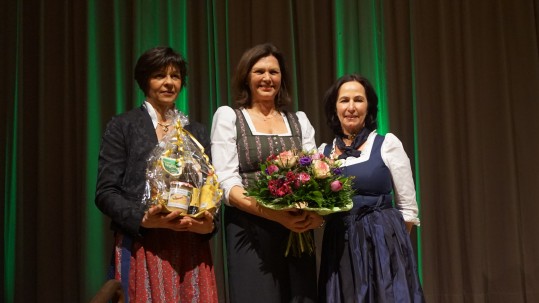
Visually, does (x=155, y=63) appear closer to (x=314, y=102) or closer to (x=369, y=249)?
(x=369, y=249)

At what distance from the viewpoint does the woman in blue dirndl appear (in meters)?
2.48

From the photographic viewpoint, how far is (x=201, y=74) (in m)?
3.91

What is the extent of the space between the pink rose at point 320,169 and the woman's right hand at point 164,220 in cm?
52

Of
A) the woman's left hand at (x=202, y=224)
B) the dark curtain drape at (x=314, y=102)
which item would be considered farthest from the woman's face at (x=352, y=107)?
the dark curtain drape at (x=314, y=102)

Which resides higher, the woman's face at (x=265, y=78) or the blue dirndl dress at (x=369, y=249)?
the woman's face at (x=265, y=78)

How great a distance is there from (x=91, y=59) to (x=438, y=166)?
245 centimetres

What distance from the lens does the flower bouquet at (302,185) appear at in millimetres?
2229

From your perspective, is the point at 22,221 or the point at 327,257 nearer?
the point at 327,257

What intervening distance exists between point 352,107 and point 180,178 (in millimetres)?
986

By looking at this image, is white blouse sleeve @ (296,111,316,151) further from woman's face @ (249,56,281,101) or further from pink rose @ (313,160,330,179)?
pink rose @ (313,160,330,179)

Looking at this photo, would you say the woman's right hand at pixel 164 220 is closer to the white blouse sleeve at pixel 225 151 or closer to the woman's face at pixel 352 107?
the white blouse sleeve at pixel 225 151

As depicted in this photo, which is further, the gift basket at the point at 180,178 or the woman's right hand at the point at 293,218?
the woman's right hand at the point at 293,218

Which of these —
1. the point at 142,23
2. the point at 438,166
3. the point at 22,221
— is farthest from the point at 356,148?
the point at 22,221

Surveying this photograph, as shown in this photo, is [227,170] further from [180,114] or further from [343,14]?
[343,14]
